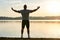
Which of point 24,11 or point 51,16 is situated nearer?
point 24,11

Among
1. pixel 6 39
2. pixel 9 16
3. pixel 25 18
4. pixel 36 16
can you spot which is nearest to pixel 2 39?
pixel 6 39

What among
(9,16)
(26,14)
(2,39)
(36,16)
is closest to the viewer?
(2,39)

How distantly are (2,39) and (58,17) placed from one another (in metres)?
32.4

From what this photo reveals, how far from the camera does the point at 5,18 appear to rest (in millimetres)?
43031

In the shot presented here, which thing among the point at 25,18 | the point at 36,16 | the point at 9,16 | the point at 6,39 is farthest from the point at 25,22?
the point at 36,16

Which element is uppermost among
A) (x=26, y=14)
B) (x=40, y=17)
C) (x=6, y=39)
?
(x=26, y=14)

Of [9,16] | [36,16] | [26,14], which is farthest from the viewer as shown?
[36,16]

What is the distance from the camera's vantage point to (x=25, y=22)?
1242 cm

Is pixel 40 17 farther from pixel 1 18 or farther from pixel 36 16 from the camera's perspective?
pixel 1 18

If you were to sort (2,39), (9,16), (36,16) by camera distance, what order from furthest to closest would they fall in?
(36,16), (9,16), (2,39)

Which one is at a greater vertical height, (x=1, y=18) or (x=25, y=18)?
(x=25, y=18)

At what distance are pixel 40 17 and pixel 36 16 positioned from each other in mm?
1354

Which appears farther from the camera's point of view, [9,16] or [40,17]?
[40,17]

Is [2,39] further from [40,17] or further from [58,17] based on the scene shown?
[40,17]
